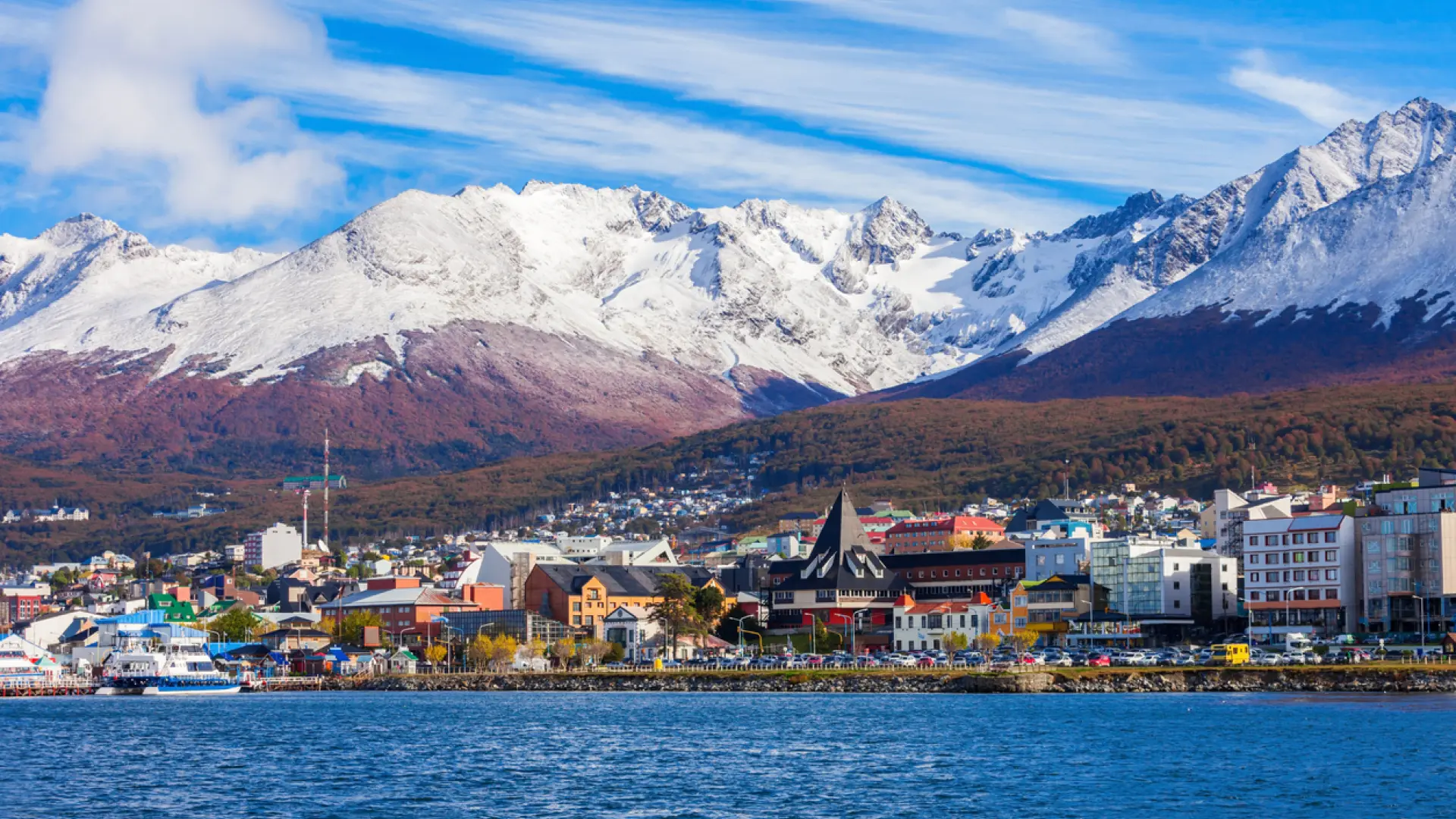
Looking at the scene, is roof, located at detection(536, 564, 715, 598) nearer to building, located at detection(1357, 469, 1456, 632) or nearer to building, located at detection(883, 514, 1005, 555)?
building, located at detection(883, 514, 1005, 555)

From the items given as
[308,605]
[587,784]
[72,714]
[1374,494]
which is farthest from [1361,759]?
[308,605]

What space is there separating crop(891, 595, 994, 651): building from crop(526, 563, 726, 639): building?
15.3 metres

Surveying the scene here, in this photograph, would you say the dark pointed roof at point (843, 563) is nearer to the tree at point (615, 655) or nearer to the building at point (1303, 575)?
the tree at point (615, 655)

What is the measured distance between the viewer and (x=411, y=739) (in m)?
76.4

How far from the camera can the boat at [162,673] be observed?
12306 cm

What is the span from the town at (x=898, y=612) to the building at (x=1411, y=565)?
12 centimetres

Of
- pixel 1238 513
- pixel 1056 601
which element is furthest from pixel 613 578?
pixel 1238 513

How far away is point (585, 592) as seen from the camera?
14650cm

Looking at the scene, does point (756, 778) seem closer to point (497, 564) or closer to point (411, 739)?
point (411, 739)

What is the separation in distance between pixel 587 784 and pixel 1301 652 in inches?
2420

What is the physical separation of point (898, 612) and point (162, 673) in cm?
5046

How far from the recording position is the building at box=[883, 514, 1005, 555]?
584 feet

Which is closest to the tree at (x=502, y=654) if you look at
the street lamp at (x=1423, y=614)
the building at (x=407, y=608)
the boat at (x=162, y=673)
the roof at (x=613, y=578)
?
the building at (x=407, y=608)

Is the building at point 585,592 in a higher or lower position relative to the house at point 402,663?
higher
